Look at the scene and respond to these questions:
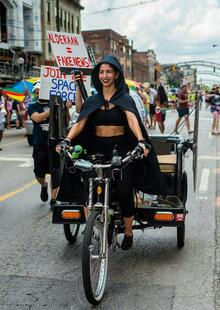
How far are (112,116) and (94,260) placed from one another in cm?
135

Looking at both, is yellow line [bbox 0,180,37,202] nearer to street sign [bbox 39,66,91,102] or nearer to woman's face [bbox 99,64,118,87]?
street sign [bbox 39,66,91,102]

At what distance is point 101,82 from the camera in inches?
181

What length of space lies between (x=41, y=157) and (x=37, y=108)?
0.73 metres

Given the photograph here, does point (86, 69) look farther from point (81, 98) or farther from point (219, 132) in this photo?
point (219, 132)

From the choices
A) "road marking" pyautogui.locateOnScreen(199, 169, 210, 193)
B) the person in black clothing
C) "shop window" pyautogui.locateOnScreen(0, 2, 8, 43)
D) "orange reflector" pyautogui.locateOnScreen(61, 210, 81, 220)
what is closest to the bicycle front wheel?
"orange reflector" pyautogui.locateOnScreen(61, 210, 81, 220)

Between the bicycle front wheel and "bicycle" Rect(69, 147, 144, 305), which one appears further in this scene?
"bicycle" Rect(69, 147, 144, 305)

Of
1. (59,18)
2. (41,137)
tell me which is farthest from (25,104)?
(59,18)

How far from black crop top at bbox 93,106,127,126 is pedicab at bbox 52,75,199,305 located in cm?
39

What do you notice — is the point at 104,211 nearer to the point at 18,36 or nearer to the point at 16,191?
the point at 16,191

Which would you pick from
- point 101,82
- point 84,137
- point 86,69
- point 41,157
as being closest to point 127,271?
point 84,137

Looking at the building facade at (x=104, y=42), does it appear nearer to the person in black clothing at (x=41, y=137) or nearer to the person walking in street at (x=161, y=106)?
the person walking in street at (x=161, y=106)

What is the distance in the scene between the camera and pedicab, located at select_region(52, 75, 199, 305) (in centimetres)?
389

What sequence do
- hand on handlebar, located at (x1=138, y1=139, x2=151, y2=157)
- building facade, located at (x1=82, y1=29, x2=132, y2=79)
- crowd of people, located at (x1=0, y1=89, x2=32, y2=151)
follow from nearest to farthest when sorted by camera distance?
hand on handlebar, located at (x1=138, y1=139, x2=151, y2=157) → crowd of people, located at (x1=0, y1=89, x2=32, y2=151) → building facade, located at (x1=82, y1=29, x2=132, y2=79)

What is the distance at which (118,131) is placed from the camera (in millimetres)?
4598
